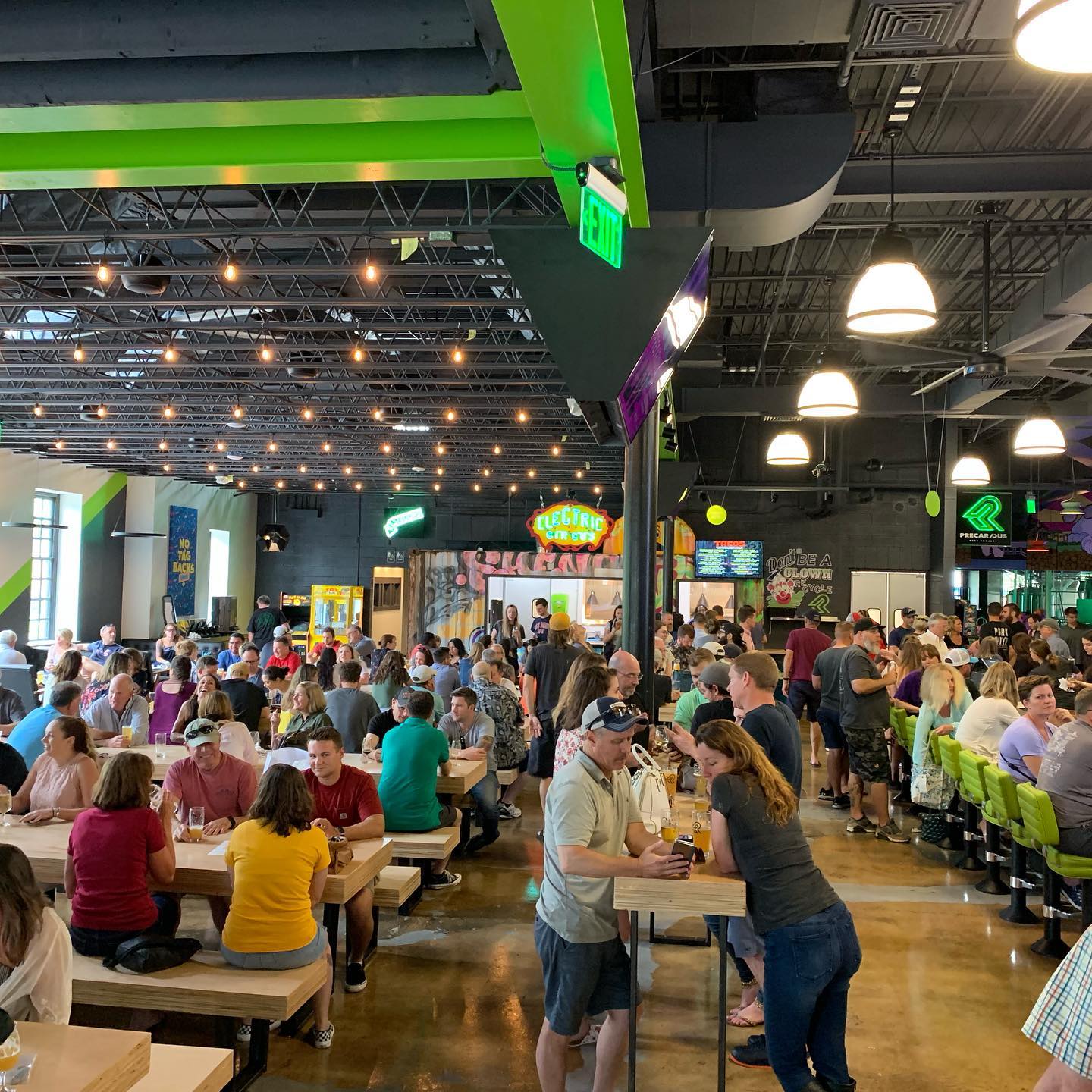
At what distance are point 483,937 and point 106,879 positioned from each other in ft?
7.42

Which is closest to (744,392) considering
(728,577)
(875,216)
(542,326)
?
(875,216)

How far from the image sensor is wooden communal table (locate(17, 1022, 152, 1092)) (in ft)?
7.06

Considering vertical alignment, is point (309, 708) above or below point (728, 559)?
below

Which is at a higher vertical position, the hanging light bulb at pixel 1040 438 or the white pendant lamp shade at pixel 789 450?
the white pendant lamp shade at pixel 789 450

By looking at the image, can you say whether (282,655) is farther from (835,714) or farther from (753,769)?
(753,769)

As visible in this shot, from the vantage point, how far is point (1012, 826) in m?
5.68

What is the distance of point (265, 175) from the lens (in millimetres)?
4668

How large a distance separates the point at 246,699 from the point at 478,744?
1837 millimetres

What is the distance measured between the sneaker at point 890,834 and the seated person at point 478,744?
3.05 metres

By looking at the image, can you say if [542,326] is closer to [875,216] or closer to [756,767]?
[756,767]

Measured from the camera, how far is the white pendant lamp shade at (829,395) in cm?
694

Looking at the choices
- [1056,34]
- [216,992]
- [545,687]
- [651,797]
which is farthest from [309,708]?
[1056,34]

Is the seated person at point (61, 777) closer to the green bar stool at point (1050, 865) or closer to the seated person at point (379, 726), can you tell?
the seated person at point (379, 726)

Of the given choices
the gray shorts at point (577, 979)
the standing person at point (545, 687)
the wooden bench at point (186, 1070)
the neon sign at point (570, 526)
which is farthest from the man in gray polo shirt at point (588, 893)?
the neon sign at point (570, 526)
